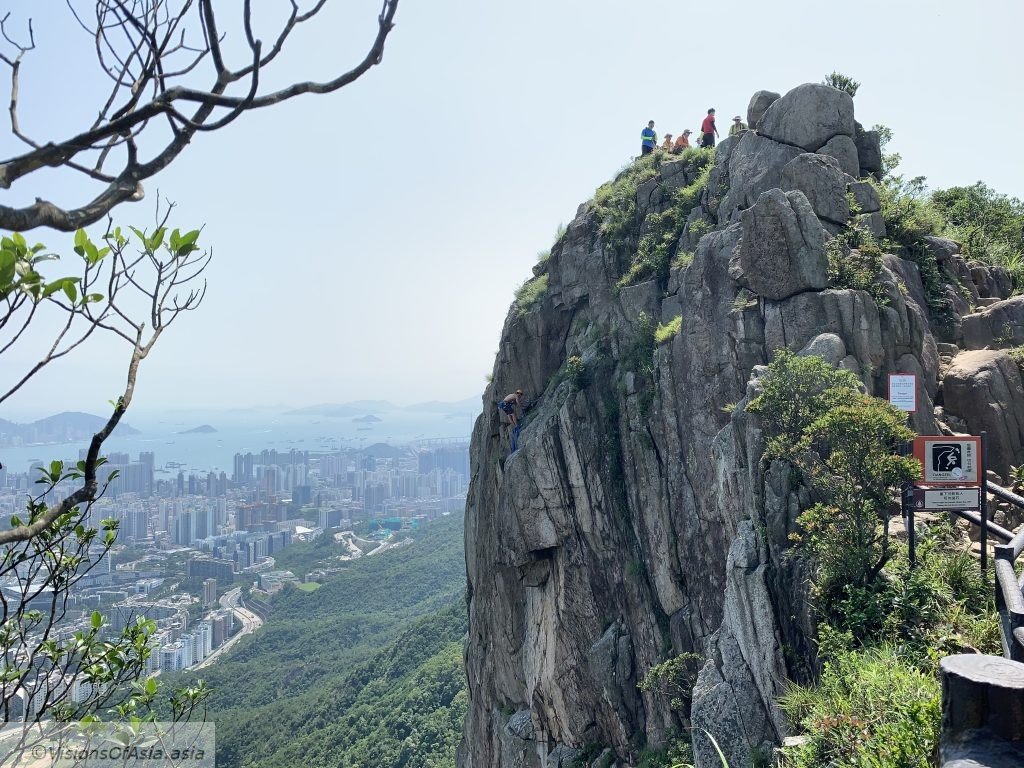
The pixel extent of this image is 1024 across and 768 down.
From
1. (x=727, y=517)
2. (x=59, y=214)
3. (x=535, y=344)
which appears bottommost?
(x=727, y=517)

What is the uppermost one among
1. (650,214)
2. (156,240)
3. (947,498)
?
(650,214)

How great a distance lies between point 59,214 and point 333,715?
174ft

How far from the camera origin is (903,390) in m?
11.6

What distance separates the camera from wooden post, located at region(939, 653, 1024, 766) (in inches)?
141

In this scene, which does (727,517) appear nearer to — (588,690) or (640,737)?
(640,737)

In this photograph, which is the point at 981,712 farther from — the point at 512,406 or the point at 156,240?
the point at 512,406

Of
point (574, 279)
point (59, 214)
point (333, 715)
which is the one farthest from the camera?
point (333, 715)

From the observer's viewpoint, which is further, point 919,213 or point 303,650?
point 303,650

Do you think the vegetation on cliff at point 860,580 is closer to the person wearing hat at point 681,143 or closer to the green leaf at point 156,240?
the green leaf at point 156,240

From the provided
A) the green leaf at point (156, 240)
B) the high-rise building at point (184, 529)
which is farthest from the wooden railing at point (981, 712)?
the high-rise building at point (184, 529)

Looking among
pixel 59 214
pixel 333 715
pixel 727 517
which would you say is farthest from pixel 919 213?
pixel 333 715

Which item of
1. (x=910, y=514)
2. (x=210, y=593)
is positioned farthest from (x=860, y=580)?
(x=210, y=593)

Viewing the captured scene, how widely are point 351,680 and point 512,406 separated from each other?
40987 mm

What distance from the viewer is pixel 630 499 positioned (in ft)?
58.2
